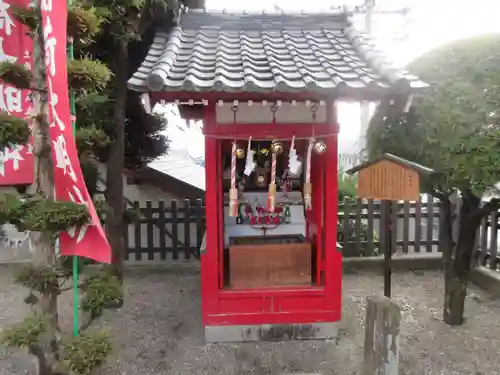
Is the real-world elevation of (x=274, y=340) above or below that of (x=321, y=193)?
below

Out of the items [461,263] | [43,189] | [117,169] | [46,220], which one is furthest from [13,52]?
[461,263]

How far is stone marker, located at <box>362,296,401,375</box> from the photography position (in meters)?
3.55

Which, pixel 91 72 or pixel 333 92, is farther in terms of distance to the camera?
pixel 333 92

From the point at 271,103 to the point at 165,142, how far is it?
421 centimetres

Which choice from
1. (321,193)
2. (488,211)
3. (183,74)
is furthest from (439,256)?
(183,74)

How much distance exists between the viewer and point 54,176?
10.8 ft

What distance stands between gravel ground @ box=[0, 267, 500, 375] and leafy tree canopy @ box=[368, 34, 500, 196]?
2.07m

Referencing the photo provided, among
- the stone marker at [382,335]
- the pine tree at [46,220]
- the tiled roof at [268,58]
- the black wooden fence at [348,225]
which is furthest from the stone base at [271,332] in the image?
the black wooden fence at [348,225]

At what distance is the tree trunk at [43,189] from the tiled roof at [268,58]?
1205 millimetres

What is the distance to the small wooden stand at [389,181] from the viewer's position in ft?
13.6

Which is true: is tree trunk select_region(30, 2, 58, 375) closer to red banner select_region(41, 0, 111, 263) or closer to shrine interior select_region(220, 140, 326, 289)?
red banner select_region(41, 0, 111, 263)

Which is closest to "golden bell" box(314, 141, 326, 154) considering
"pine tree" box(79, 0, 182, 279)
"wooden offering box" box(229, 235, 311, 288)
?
"wooden offering box" box(229, 235, 311, 288)

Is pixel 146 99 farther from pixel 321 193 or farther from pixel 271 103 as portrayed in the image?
pixel 321 193

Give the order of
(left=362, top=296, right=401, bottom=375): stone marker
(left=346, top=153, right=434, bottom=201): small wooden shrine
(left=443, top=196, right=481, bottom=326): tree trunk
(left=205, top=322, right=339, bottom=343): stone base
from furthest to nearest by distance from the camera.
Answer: (left=443, top=196, right=481, bottom=326): tree trunk, (left=205, top=322, right=339, bottom=343): stone base, (left=346, top=153, right=434, bottom=201): small wooden shrine, (left=362, top=296, right=401, bottom=375): stone marker
